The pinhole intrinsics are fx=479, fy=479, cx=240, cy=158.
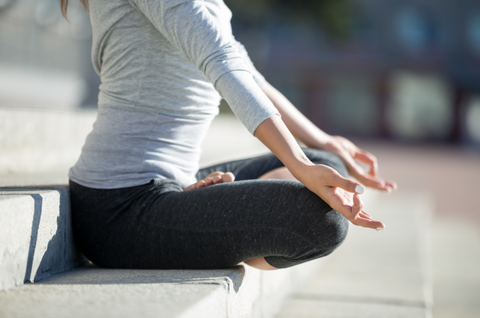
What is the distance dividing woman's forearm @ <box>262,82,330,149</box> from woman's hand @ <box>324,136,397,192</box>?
0.05 metres

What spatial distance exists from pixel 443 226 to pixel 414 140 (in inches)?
815

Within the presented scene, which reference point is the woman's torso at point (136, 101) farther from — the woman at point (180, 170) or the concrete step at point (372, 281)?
the concrete step at point (372, 281)

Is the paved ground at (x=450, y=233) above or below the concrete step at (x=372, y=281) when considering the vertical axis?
below

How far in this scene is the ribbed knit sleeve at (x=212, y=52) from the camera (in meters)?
1.35

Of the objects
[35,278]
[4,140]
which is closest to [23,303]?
[35,278]

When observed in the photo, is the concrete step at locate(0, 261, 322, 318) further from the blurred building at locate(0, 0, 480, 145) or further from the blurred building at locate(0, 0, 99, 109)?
the blurred building at locate(0, 0, 480, 145)

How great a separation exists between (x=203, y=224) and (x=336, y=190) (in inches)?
15.5

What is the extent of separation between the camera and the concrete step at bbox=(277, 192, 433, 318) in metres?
2.11

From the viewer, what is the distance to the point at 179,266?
1.49 metres

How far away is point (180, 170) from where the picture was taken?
5.27ft

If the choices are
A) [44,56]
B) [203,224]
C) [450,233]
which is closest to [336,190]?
[203,224]

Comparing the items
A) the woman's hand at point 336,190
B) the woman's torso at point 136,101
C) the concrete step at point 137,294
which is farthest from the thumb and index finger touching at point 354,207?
the woman's torso at point 136,101

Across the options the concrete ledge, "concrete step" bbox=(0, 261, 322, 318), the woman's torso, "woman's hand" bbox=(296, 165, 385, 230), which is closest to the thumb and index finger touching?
"woman's hand" bbox=(296, 165, 385, 230)

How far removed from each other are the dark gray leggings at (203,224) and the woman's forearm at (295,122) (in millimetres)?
633
